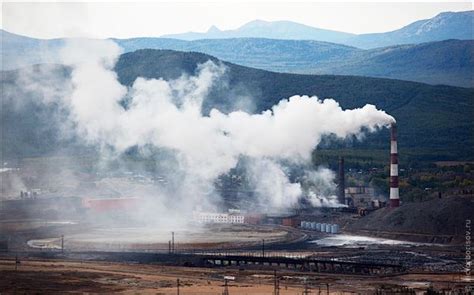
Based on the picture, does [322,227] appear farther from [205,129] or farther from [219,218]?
[205,129]

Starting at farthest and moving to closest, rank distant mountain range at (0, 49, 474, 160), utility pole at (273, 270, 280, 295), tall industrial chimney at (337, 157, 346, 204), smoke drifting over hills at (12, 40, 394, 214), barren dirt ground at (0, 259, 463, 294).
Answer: distant mountain range at (0, 49, 474, 160), tall industrial chimney at (337, 157, 346, 204), smoke drifting over hills at (12, 40, 394, 214), barren dirt ground at (0, 259, 463, 294), utility pole at (273, 270, 280, 295)

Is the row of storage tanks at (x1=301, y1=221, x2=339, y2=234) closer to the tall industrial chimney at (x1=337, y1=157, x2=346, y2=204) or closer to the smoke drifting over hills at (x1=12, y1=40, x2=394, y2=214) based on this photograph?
the smoke drifting over hills at (x1=12, y1=40, x2=394, y2=214)

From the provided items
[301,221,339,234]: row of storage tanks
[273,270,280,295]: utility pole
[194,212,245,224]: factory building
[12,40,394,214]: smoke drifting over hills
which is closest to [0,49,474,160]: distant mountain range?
[12,40,394,214]: smoke drifting over hills

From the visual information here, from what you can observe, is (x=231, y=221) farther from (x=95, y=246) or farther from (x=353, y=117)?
(x=95, y=246)

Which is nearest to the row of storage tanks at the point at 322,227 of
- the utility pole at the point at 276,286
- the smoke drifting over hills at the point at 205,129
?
the smoke drifting over hills at the point at 205,129

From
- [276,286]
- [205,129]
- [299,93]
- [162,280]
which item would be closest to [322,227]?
[205,129]

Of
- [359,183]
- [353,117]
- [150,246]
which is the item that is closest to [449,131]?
[359,183]

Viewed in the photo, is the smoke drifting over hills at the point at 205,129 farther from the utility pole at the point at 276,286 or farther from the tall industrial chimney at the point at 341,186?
the utility pole at the point at 276,286
